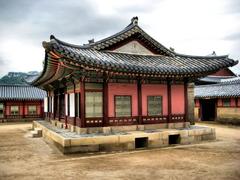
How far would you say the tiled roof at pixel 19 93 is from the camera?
37.7 meters

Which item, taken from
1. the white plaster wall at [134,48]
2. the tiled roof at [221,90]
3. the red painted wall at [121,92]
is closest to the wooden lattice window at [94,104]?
the red painted wall at [121,92]

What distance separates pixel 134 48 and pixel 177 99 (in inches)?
184

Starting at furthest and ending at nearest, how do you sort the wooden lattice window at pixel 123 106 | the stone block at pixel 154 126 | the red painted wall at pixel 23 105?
the red painted wall at pixel 23 105 → the stone block at pixel 154 126 → the wooden lattice window at pixel 123 106

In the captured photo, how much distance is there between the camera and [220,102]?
3144 centimetres

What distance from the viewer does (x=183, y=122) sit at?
60.6 feet

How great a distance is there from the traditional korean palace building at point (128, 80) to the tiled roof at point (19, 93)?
20244mm

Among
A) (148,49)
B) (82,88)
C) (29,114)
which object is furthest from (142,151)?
(29,114)

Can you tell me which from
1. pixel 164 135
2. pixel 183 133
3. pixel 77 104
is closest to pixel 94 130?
pixel 77 104

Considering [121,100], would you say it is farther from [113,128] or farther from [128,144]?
[128,144]

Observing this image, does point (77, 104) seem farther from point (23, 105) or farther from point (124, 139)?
point (23, 105)

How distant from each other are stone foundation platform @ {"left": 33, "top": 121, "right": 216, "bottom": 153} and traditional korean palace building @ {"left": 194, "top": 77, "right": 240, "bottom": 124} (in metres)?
12.9

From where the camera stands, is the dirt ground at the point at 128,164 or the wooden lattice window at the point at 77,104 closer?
the dirt ground at the point at 128,164

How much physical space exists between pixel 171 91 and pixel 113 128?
5.01 metres

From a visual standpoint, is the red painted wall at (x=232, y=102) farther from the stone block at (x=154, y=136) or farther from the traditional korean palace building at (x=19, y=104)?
the traditional korean palace building at (x=19, y=104)
